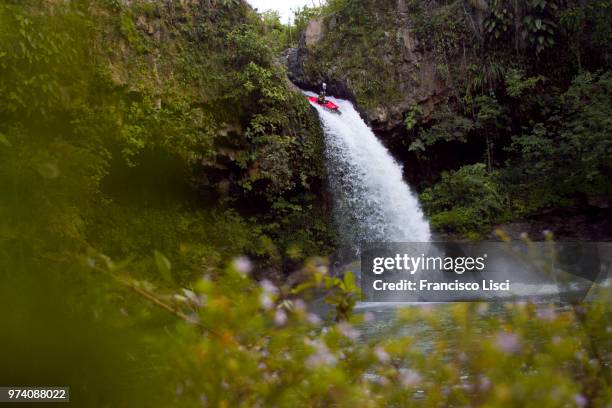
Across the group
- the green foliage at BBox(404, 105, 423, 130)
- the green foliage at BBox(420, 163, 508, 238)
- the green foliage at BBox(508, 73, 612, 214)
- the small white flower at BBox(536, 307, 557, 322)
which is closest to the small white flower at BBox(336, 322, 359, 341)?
the small white flower at BBox(536, 307, 557, 322)

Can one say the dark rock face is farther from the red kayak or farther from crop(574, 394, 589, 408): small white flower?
crop(574, 394, 589, 408): small white flower

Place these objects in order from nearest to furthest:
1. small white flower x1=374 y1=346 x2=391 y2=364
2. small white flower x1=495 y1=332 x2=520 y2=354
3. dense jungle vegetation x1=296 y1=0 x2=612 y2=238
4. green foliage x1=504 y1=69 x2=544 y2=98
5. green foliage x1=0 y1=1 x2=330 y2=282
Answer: small white flower x1=495 y1=332 x2=520 y2=354 < small white flower x1=374 y1=346 x2=391 y2=364 < green foliage x1=0 y1=1 x2=330 y2=282 < dense jungle vegetation x1=296 y1=0 x2=612 y2=238 < green foliage x1=504 y1=69 x2=544 y2=98

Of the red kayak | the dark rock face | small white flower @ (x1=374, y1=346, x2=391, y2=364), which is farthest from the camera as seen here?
the dark rock face

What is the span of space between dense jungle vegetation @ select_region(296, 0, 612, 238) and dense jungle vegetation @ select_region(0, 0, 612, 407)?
3.0 inches

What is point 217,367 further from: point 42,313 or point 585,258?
point 585,258

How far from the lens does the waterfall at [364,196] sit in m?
10.2

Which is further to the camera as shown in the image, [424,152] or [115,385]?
[424,152]

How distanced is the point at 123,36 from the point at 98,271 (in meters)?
7.63

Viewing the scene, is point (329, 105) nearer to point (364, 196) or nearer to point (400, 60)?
point (400, 60)

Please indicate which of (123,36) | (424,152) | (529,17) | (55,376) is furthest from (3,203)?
(529,17)

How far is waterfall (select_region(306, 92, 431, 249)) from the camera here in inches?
401

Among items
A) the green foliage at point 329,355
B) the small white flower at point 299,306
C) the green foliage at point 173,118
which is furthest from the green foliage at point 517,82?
the small white flower at point 299,306

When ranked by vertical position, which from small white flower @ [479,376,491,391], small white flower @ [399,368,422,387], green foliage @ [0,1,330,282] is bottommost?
small white flower @ [479,376,491,391]

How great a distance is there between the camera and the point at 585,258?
993cm
